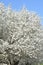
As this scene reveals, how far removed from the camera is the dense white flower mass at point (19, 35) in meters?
25.9

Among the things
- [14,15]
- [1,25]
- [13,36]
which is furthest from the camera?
[14,15]

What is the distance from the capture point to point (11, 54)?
87.8ft

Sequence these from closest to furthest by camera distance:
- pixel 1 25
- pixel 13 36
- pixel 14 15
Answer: pixel 1 25 < pixel 13 36 < pixel 14 15

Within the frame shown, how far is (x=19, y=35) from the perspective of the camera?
86.7ft

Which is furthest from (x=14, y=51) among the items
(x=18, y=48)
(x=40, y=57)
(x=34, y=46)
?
(x=40, y=57)

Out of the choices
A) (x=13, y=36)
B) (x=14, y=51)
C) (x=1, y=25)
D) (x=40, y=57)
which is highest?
(x=1, y=25)

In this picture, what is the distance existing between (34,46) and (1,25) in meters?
4.80

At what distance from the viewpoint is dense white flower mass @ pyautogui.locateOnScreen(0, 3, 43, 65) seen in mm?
25858

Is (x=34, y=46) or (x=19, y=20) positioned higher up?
(x=19, y=20)

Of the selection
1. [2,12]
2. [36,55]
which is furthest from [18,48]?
[2,12]

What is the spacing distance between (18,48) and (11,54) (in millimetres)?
1371

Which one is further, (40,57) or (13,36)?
(40,57)

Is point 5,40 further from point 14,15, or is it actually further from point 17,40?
point 14,15

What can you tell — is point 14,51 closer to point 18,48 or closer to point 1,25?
point 18,48
